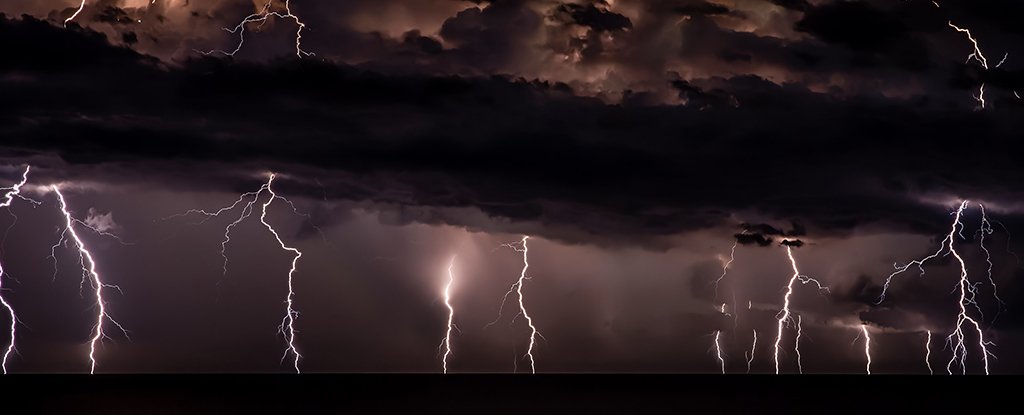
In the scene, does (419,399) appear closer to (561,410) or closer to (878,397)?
(561,410)

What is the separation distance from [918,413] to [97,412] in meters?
30.8

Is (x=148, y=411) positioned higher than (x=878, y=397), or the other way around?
(x=878, y=397)

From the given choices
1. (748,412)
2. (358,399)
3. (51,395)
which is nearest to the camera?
(748,412)

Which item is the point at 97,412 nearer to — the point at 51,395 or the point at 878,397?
the point at 51,395

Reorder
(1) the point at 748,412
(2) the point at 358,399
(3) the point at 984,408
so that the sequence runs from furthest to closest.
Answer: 1. (2) the point at 358,399
2. (3) the point at 984,408
3. (1) the point at 748,412

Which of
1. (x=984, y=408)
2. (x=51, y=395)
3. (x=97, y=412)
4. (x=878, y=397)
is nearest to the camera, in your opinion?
(x=97, y=412)

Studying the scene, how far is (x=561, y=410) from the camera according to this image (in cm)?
3741

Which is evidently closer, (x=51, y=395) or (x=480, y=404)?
(x=480, y=404)

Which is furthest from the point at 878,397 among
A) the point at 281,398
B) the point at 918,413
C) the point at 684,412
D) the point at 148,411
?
the point at 148,411

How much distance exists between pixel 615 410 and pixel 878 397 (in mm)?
20764

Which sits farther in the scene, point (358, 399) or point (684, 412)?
point (358, 399)

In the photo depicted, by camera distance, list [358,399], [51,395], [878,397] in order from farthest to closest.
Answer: [878,397] → [51,395] → [358,399]

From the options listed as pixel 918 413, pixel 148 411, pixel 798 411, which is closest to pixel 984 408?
pixel 918 413

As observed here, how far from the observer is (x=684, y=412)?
124 feet
